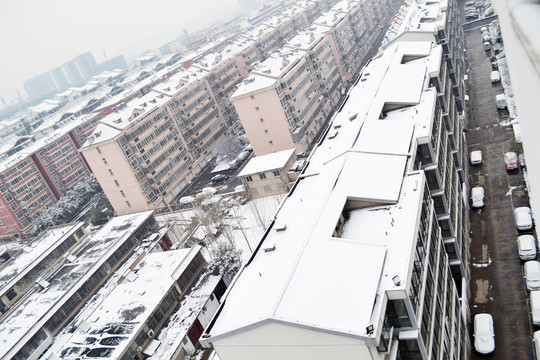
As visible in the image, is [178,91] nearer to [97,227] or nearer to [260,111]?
[260,111]

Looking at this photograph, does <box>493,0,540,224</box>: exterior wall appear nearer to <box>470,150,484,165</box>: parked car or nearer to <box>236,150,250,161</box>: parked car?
<box>470,150,484,165</box>: parked car

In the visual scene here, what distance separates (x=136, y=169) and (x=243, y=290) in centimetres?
4119

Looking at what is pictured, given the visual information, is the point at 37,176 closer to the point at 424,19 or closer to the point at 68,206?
the point at 68,206

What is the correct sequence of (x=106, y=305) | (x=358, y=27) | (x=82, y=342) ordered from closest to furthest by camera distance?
(x=82, y=342) → (x=106, y=305) → (x=358, y=27)

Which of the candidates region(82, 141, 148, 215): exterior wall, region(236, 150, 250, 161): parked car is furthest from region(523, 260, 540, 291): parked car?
region(82, 141, 148, 215): exterior wall

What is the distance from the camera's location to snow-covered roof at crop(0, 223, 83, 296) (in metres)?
47.2

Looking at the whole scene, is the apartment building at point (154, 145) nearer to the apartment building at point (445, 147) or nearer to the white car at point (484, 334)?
the apartment building at point (445, 147)

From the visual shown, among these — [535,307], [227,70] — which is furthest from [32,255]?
[535,307]

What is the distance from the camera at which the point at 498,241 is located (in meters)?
32.2

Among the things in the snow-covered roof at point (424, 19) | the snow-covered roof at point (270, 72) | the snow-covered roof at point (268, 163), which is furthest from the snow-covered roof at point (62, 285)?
the snow-covered roof at point (424, 19)

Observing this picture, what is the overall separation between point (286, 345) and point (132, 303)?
21.6m

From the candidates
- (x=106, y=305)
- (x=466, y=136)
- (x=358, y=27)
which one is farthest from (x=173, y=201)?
(x=358, y=27)

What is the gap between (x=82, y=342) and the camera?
103 ft

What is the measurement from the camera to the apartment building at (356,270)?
1561 cm
